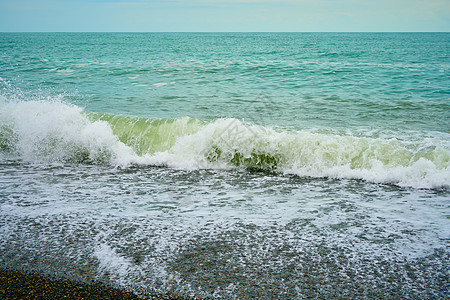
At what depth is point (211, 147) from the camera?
722 centimetres

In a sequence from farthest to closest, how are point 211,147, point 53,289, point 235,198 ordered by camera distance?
→ point 211,147
point 235,198
point 53,289

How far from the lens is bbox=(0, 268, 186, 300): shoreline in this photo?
2.87 metres

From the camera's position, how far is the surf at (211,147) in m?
6.20

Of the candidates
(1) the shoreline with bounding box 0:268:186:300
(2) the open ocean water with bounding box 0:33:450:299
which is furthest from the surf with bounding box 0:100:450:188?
(1) the shoreline with bounding box 0:268:186:300

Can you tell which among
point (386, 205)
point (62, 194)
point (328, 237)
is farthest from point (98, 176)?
point (386, 205)

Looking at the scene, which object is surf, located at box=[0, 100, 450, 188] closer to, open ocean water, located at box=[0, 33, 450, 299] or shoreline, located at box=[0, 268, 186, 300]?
open ocean water, located at box=[0, 33, 450, 299]

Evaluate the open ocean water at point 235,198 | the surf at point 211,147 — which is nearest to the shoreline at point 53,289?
the open ocean water at point 235,198

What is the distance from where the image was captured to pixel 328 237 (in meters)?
3.86

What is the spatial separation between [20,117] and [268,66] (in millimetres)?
15622

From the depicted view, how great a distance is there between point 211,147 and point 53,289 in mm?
4531

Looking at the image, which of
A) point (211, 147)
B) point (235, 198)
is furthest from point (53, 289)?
point (211, 147)

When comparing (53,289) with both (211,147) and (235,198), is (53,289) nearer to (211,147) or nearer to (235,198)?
(235,198)

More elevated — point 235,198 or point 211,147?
point 211,147

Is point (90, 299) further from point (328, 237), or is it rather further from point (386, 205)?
point (386, 205)
